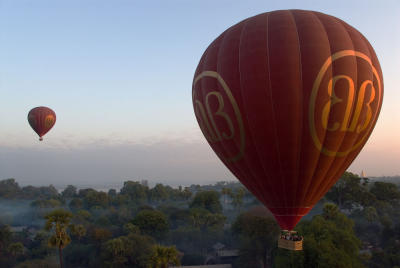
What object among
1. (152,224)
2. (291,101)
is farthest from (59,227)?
(152,224)

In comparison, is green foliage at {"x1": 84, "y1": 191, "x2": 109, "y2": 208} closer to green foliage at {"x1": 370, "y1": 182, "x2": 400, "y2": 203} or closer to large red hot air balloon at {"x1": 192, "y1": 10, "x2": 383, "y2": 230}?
green foliage at {"x1": 370, "y1": 182, "x2": 400, "y2": 203}

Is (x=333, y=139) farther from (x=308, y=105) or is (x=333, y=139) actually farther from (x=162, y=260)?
(x=162, y=260)

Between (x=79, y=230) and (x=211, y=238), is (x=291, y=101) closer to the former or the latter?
(x=79, y=230)

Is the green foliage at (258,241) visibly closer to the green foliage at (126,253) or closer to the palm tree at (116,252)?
the green foliage at (126,253)

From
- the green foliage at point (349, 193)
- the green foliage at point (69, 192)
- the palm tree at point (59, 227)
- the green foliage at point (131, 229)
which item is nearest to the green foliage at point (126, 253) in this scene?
the green foliage at point (131, 229)

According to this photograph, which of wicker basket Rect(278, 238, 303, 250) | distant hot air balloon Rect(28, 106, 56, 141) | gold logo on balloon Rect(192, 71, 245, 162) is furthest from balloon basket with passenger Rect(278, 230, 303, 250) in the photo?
distant hot air balloon Rect(28, 106, 56, 141)
